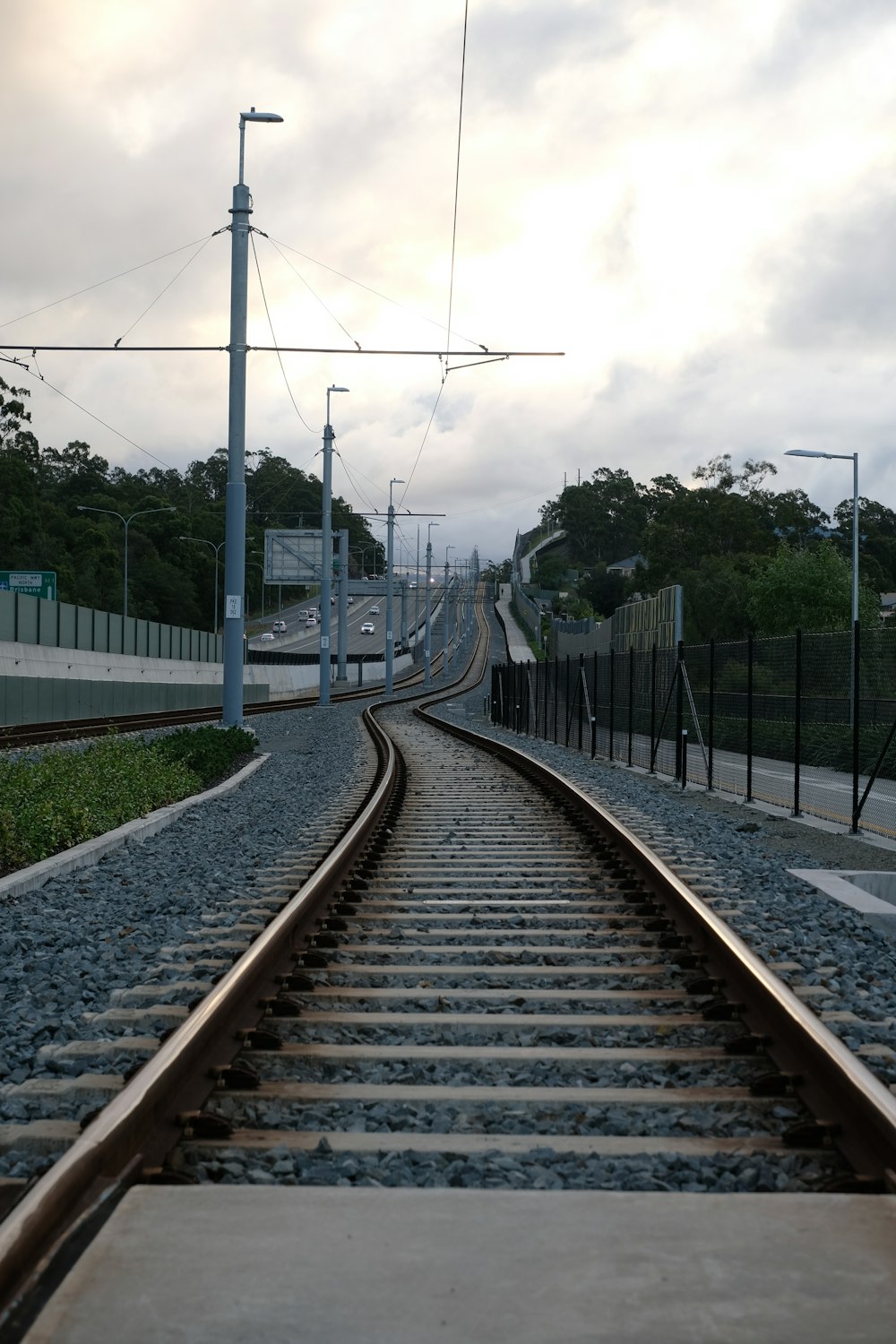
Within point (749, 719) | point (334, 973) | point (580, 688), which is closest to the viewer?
point (334, 973)

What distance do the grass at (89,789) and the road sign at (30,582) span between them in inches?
1842

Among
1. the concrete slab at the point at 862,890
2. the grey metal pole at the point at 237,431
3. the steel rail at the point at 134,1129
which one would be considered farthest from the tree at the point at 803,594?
the steel rail at the point at 134,1129

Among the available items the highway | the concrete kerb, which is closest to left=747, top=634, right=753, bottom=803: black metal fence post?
the concrete kerb

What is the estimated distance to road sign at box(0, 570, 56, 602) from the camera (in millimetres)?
66562

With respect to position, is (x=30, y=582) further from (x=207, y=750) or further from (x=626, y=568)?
(x=626, y=568)

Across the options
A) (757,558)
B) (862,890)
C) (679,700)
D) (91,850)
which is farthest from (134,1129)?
(757,558)

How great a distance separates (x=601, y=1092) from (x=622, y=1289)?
1.68m

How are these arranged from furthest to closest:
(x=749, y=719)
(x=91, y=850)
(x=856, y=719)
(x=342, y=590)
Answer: (x=342, y=590) < (x=749, y=719) < (x=856, y=719) < (x=91, y=850)

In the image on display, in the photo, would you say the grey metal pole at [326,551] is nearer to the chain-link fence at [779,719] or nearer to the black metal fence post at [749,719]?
the chain-link fence at [779,719]

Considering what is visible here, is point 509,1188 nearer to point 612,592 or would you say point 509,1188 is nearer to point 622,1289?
point 622,1289

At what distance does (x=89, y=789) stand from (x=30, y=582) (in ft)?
187

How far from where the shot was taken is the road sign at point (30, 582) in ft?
218

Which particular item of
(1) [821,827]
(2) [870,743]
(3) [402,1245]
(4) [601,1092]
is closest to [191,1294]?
(3) [402,1245]

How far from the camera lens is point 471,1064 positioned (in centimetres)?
521
